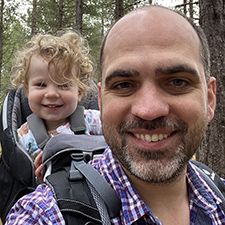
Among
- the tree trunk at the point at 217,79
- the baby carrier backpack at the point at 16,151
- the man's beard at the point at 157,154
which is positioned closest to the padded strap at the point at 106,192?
the man's beard at the point at 157,154

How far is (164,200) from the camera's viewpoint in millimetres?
1506

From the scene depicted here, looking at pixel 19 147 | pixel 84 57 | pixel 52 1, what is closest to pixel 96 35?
pixel 52 1

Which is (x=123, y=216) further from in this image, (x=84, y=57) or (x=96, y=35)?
(x=96, y=35)

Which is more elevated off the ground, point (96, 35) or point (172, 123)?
point (96, 35)

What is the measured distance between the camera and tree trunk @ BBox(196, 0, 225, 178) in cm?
355

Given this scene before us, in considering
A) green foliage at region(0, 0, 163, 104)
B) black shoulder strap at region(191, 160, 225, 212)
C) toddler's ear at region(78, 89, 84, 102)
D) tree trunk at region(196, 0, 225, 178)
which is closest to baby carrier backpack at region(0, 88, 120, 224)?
toddler's ear at region(78, 89, 84, 102)

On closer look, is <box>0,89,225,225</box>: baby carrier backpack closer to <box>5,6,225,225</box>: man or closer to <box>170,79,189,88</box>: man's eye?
<box>5,6,225,225</box>: man

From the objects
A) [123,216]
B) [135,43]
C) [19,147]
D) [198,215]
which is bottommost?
[198,215]

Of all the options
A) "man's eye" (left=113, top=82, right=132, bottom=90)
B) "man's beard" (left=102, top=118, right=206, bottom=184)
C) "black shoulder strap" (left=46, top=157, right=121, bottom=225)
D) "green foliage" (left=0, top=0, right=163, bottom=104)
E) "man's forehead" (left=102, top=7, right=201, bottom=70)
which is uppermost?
"green foliage" (left=0, top=0, right=163, bottom=104)

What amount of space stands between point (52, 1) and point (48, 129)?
14552 mm

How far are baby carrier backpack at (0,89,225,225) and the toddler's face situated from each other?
0.12 m

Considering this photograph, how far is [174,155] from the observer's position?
1.36m

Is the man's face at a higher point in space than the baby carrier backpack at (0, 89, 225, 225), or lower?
higher

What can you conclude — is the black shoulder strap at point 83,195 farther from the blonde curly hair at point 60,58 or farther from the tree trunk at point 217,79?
the tree trunk at point 217,79
